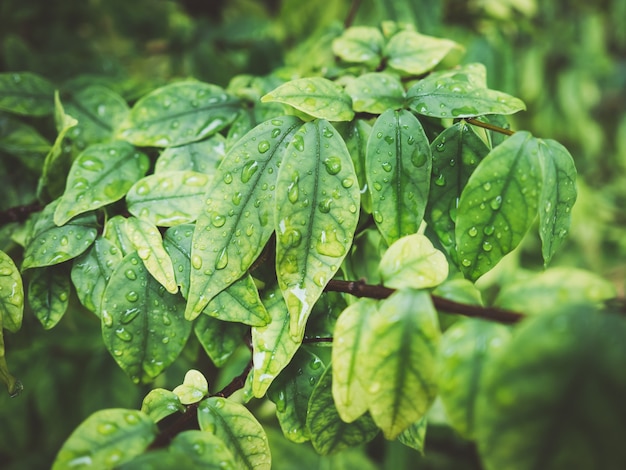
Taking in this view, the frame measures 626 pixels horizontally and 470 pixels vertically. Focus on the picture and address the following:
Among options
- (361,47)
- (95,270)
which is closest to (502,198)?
(361,47)

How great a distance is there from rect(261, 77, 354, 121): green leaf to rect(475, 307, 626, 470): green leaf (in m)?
0.34

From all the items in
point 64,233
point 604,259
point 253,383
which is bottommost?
point 604,259

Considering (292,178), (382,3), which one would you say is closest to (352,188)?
(292,178)

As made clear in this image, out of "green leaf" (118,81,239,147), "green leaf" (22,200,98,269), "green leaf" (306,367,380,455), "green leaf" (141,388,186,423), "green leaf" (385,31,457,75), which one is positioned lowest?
"green leaf" (306,367,380,455)

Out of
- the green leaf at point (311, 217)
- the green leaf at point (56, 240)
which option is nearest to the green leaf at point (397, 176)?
the green leaf at point (311, 217)

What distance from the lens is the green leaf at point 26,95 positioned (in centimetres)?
78

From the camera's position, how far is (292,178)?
540mm

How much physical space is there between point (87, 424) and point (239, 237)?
25 cm

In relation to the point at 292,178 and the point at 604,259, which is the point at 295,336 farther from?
the point at 604,259

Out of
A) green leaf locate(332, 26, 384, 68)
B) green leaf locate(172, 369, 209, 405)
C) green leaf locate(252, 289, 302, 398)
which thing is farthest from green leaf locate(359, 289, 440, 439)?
green leaf locate(332, 26, 384, 68)

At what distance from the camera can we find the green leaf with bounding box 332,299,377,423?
0.47 meters

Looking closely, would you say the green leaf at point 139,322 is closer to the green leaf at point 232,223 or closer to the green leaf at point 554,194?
the green leaf at point 232,223

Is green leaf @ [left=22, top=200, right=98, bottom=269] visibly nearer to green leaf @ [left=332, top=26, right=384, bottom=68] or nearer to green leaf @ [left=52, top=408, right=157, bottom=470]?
green leaf @ [left=52, top=408, right=157, bottom=470]

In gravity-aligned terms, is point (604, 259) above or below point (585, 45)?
below
